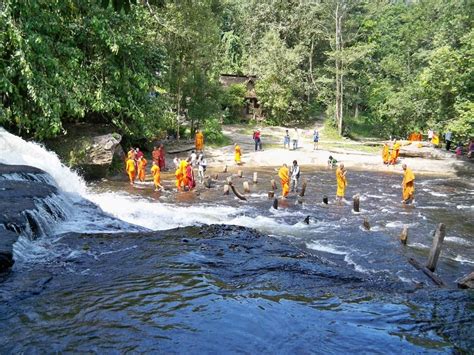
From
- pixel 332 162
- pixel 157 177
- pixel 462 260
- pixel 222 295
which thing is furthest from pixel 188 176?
pixel 222 295

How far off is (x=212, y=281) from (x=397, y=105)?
30.8 metres

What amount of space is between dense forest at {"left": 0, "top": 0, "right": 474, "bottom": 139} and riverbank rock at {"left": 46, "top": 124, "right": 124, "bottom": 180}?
0.77 metres

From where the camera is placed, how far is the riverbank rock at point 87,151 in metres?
19.7

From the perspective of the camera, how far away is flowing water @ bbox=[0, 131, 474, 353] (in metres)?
5.28

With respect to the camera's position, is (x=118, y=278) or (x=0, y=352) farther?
(x=118, y=278)

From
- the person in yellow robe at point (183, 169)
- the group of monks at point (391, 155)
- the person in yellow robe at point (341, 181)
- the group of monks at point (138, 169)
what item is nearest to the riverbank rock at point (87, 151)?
the group of monks at point (138, 169)

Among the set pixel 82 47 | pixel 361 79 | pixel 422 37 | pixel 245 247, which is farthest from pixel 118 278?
pixel 422 37

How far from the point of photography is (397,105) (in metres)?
34.5

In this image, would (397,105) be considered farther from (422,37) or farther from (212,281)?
(212,281)

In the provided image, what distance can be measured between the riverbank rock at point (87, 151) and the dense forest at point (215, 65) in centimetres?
77

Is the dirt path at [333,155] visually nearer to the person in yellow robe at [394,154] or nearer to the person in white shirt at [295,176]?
the person in yellow robe at [394,154]

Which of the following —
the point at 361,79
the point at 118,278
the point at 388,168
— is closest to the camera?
the point at 118,278

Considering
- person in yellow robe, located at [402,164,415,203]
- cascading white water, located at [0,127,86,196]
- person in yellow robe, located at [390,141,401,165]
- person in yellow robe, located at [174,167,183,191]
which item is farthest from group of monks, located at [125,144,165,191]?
person in yellow robe, located at [390,141,401,165]

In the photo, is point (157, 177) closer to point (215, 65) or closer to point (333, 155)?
point (215, 65)
